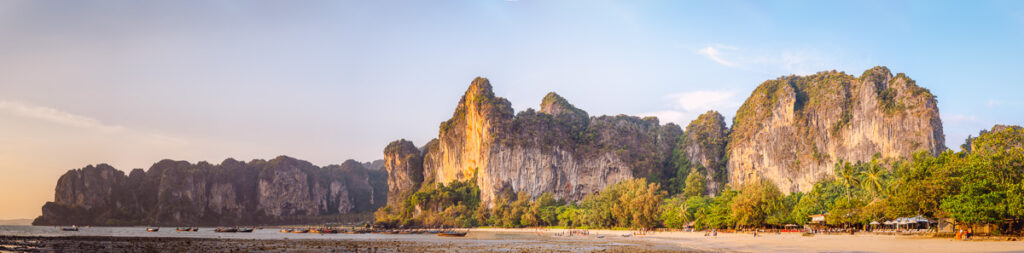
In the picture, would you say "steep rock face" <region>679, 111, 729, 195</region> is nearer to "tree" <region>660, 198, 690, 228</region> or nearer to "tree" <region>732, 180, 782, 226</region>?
"tree" <region>660, 198, 690, 228</region>

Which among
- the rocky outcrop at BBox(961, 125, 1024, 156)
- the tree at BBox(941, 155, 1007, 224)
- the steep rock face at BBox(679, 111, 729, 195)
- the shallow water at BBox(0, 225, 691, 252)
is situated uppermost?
the steep rock face at BBox(679, 111, 729, 195)

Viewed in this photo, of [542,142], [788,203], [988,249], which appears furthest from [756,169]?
[988,249]

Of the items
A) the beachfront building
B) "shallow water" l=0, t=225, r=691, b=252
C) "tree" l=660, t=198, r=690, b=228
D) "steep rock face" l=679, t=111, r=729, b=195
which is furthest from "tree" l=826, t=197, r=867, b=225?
"steep rock face" l=679, t=111, r=729, b=195

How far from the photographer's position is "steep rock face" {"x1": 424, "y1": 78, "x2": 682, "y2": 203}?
151m

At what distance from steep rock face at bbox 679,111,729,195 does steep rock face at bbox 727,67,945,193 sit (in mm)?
3733

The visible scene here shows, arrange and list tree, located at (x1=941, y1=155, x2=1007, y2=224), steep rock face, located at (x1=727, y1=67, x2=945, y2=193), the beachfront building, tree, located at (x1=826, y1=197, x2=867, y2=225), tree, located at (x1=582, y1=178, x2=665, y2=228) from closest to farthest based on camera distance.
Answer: tree, located at (x1=941, y1=155, x2=1007, y2=224), tree, located at (x1=826, y1=197, x2=867, y2=225), the beachfront building, tree, located at (x1=582, y1=178, x2=665, y2=228), steep rock face, located at (x1=727, y1=67, x2=945, y2=193)

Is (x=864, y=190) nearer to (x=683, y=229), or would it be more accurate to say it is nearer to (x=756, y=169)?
(x=683, y=229)

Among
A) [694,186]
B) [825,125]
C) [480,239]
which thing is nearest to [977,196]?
[480,239]

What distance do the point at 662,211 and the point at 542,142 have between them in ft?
208

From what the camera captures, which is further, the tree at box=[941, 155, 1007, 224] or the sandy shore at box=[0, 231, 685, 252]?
the sandy shore at box=[0, 231, 685, 252]

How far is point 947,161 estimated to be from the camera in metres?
46.4

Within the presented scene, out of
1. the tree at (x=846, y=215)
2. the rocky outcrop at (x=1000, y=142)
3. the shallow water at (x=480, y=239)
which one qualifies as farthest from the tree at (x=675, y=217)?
the rocky outcrop at (x=1000, y=142)

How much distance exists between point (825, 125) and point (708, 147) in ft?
104

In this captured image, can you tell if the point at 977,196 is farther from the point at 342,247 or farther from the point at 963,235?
the point at 342,247
